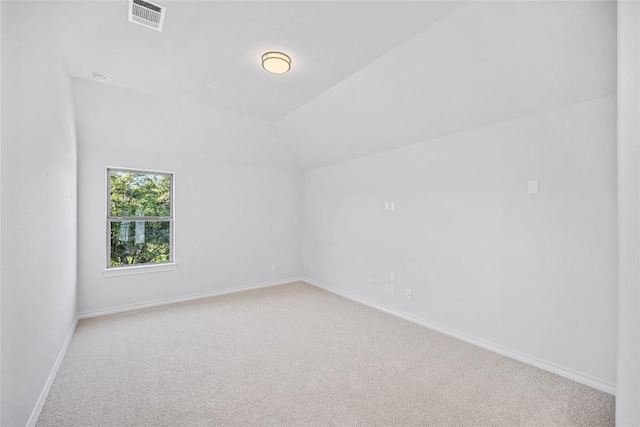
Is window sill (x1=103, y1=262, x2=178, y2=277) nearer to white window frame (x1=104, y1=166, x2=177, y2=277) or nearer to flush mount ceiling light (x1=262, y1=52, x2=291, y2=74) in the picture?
white window frame (x1=104, y1=166, x2=177, y2=277)

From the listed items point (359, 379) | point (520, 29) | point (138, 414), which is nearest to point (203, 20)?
point (520, 29)

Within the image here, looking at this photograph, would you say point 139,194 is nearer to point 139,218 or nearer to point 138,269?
point 139,218

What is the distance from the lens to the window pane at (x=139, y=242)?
14.5ft

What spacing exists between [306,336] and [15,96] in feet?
10.1

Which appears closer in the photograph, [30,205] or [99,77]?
[30,205]

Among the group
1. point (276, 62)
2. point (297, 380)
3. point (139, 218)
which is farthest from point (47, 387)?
point (276, 62)

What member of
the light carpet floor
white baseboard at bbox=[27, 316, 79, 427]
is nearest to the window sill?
the light carpet floor

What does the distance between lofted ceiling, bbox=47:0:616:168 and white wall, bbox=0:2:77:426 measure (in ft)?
1.35

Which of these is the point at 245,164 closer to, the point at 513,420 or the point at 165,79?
→ the point at 165,79

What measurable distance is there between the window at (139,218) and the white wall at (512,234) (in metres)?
3.19

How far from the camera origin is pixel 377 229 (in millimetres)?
4445

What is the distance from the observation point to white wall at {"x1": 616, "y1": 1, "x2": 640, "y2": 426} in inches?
52.6

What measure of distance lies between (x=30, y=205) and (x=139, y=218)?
2815 mm

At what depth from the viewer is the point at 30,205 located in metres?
1.90
